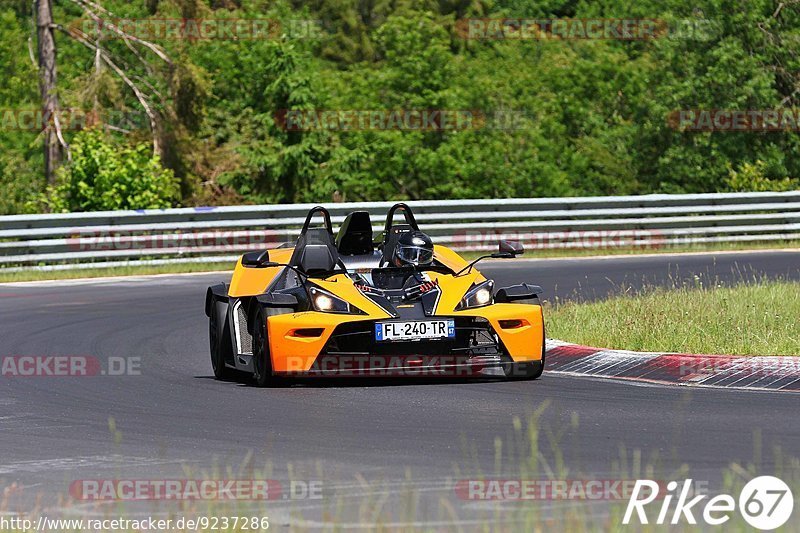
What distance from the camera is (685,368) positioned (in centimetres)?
1184

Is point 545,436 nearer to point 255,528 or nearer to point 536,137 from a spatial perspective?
point 255,528

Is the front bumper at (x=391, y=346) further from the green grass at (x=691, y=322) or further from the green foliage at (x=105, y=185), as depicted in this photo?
the green foliage at (x=105, y=185)

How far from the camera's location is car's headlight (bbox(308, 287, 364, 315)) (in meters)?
11.7

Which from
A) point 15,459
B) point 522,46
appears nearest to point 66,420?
point 15,459

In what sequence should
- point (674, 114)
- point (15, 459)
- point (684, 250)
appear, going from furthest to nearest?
point (674, 114), point (684, 250), point (15, 459)

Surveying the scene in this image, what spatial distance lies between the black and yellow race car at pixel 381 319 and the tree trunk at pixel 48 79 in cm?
2226

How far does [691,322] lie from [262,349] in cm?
446

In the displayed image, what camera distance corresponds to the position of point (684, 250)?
28.2 m

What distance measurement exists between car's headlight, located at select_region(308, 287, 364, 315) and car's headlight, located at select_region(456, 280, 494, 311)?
805 millimetres

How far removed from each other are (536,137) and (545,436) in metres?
41.6

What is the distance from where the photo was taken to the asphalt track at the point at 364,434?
7.36 meters
